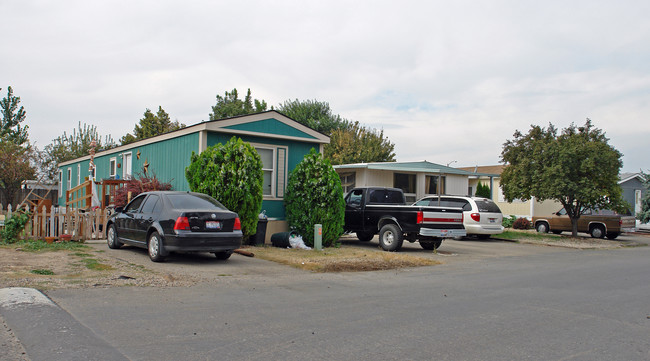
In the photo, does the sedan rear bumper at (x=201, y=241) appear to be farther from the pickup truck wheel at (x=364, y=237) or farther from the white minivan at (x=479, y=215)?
the white minivan at (x=479, y=215)

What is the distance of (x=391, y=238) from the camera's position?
50.2 ft

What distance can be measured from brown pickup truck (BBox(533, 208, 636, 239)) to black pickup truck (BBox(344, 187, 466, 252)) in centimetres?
1094

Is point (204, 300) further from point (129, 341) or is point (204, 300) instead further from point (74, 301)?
point (129, 341)

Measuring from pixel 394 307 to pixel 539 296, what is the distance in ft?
8.92

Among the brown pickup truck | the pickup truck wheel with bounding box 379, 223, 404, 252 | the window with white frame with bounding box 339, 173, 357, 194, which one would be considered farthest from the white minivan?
the window with white frame with bounding box 339, 173, 357, 194

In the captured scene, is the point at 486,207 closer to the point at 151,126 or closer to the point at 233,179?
the point at 233,179

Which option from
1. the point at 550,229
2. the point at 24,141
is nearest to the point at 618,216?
the point at 550,229

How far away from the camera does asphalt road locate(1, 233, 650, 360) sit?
5156 millimetres

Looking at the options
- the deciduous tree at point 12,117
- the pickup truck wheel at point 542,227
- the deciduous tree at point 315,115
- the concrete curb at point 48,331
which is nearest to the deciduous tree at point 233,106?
the deciduous tree at point 315,115

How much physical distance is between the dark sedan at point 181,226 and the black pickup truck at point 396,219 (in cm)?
545

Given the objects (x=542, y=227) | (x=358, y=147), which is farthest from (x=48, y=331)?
(x=358, y=147)

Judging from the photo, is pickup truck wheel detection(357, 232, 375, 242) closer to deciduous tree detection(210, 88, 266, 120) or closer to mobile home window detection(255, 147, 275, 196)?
mobile home window detection(255, 147, 275, 196)

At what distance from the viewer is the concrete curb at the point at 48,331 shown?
4.73 m

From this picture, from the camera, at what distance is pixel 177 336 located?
17.9 feet
